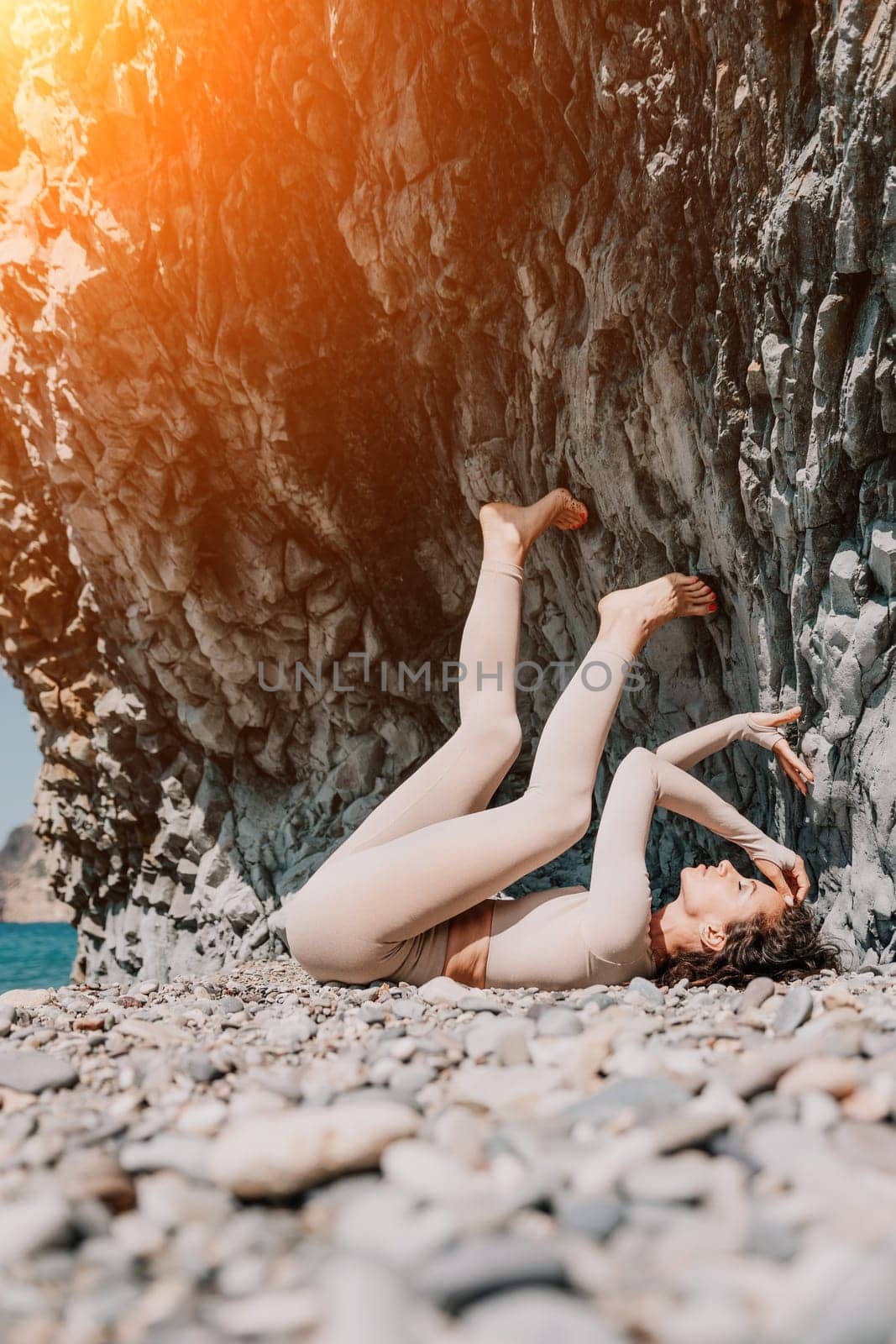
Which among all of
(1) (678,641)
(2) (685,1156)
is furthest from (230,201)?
(2) (685,1156)

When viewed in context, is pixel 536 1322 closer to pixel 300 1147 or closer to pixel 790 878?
pixel 300 1147

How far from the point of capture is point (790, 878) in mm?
4285

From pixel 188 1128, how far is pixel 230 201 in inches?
293

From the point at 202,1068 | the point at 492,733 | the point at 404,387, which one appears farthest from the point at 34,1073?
the point at 404,387

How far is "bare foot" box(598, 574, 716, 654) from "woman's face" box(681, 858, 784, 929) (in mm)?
1341

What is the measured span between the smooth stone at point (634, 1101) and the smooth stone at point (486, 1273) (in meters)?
0.52

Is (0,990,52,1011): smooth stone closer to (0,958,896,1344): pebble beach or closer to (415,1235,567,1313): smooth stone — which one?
(0,958,896,1344): pebble beach

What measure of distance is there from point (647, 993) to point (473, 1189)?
6.60 feet

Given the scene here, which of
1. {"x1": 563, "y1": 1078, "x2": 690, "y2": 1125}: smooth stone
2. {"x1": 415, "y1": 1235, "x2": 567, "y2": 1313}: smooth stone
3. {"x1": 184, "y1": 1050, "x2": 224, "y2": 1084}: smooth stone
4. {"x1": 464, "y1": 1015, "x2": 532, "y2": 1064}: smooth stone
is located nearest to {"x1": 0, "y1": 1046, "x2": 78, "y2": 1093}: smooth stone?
{"x1": 184, "y1": 1050, "x2": 224, "y2": 1084}: smooth stone

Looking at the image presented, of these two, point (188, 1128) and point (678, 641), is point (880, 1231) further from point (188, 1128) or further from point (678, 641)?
point (678, 641)

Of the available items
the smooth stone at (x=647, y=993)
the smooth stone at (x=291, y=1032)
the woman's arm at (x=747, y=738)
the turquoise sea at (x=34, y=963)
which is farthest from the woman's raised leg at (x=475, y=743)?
the turquoise sea at (x=34, y=963)

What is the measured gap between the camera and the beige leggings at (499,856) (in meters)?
3.55

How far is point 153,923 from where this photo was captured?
38.4 feet

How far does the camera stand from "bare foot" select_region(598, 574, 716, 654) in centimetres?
462
